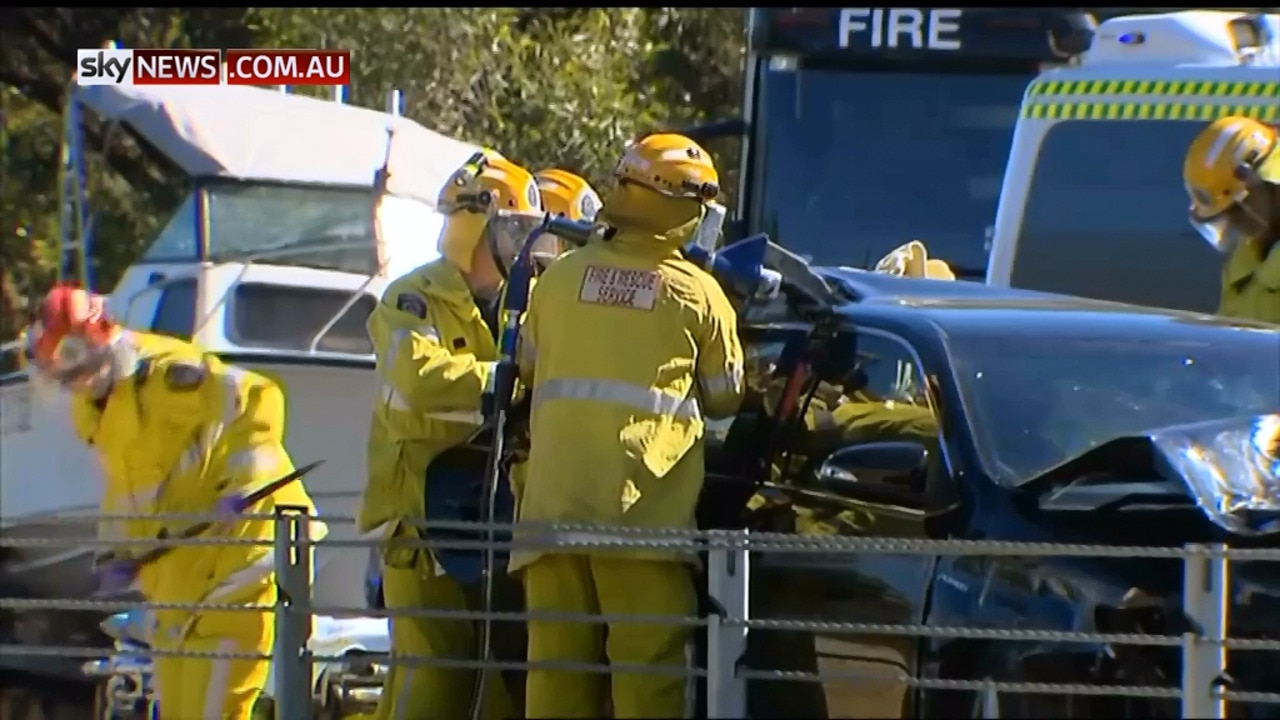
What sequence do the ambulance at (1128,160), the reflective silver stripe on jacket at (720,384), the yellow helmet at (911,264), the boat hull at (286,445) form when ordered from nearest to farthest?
the reflective silver stripe on jacket at (720,384) → the yellow helmet at (911,264) → the ambulance at (1128,160) → the boat hull at (286,445)

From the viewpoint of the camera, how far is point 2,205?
1809 centimetres

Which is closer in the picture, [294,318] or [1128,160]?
[1128,160]

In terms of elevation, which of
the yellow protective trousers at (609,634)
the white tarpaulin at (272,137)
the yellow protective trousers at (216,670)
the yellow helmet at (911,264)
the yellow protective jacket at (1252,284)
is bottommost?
the yellow protective trousers at (216,670)

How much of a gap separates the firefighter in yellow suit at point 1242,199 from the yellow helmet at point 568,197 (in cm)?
198

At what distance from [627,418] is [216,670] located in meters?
1.63

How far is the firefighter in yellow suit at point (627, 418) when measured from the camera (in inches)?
194

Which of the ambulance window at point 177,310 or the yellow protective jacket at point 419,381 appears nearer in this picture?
the yellow protective jacket at point 419,381

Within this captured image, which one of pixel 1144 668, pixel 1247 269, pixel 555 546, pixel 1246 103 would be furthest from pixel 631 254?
pixel 1246 103

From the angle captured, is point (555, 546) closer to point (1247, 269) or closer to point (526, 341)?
point (526, 341)

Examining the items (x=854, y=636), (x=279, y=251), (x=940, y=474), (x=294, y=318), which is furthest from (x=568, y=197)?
(x=279, y=251)

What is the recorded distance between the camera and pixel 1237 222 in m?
7.09

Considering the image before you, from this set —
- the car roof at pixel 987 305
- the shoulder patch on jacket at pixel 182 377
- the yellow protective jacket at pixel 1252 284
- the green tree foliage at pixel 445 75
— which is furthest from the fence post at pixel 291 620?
the green tree foliage at pixel 445 75

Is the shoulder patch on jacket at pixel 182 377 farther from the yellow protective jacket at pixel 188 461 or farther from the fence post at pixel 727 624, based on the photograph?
the fence post at pixel 727 624

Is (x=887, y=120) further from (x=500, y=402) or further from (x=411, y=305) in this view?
(x=500, y=402)
